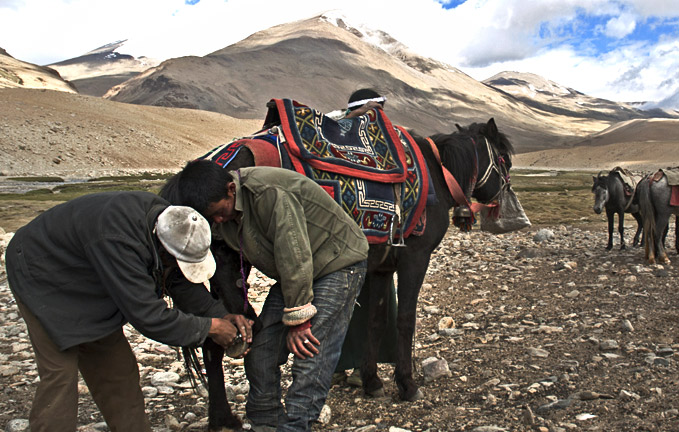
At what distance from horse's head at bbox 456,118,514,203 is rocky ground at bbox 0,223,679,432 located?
1.59m

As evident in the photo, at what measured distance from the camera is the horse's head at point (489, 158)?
554 centimetres

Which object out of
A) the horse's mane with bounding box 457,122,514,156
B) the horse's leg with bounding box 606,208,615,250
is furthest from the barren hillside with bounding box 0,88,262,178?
the horse's mane with bounding box 457,122,514,156

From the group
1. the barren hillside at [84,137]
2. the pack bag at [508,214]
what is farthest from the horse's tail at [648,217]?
the barren hillside at [84,137]

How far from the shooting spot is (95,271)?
2891 millimetres

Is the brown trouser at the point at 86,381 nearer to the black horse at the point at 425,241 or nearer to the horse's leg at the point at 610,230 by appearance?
the black horse at the point at 425,241

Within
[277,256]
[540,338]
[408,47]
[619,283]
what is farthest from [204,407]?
[408,47]

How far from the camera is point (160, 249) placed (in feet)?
9.65

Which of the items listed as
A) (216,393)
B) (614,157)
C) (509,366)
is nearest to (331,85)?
(614,157)

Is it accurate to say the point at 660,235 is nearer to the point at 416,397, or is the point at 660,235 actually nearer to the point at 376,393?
the point at 416,397

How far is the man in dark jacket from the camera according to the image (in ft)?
9.00

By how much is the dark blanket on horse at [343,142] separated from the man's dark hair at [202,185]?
0.98 m

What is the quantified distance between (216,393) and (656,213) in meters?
9.16

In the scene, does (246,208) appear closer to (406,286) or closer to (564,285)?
(406,286)

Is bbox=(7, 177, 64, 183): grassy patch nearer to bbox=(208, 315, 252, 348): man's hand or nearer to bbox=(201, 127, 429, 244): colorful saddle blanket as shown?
bbox=(201, 127, 429, 244): colorful saddle blanket
